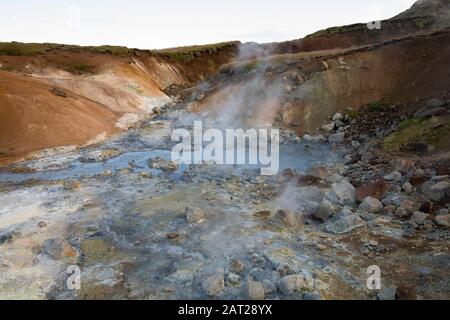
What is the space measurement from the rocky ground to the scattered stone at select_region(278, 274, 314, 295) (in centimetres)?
2

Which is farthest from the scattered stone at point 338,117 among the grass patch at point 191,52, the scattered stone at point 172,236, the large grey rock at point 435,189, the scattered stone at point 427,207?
the grass patch at point 191,52

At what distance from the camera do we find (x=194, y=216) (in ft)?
29.7

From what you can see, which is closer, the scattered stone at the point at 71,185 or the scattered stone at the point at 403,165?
the scattered stone at the point at 403,165

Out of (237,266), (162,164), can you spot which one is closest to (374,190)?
(237,266)

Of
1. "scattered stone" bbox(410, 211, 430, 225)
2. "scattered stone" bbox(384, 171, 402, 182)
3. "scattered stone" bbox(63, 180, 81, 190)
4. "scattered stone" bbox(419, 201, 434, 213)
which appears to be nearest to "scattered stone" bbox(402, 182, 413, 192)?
"scattered stone" bbox(384, 171, 402, 182)

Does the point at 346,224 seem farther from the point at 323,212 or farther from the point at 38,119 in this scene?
the point at 38,119

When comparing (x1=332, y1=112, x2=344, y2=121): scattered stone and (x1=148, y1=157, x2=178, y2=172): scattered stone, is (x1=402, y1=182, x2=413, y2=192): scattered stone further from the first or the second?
(x1=332, y1=112, x2=344, y2=121): scattered stone

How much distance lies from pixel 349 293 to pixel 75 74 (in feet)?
81.6

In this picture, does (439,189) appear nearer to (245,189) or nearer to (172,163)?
(245,189)

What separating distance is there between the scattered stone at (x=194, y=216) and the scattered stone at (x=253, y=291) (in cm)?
291

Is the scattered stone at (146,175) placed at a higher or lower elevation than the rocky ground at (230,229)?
higher

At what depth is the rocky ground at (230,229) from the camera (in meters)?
6.59

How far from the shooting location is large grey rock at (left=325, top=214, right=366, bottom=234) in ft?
27.2

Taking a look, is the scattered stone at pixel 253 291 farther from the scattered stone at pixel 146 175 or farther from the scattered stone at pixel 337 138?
the scattered stone at pixel 337 138
